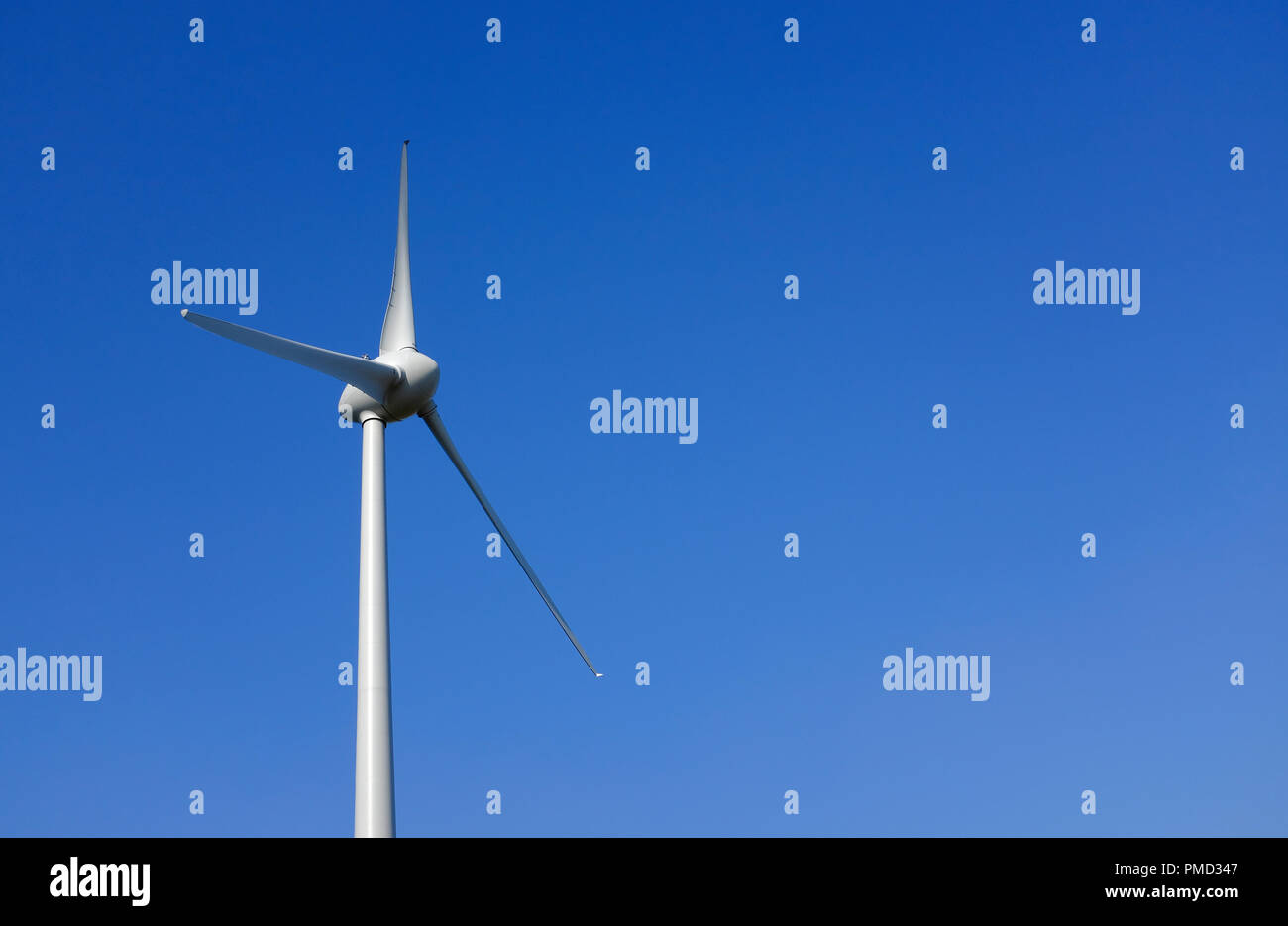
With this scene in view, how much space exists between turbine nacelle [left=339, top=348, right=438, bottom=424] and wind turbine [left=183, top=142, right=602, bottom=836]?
1.0 inches

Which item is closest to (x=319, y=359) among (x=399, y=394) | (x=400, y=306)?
(x=399, y=394)

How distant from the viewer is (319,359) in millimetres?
33625

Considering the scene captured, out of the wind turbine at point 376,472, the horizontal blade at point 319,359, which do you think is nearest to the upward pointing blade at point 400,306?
the wind turbine at point 376,472

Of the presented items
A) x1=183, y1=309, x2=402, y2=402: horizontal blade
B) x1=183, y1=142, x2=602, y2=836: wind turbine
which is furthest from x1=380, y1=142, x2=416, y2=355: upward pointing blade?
x1=183, y1=309, x2=402, y2=402: horizontal blade

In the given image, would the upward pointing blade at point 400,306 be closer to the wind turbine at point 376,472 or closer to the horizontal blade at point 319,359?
the wind turbine at point 376,472

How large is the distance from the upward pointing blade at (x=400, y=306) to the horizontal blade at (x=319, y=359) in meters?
2.61

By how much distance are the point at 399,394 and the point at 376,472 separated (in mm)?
2138

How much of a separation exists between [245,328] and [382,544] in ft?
20.8

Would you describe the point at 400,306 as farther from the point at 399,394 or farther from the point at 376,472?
the point at 376,472

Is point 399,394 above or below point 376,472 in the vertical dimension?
above
